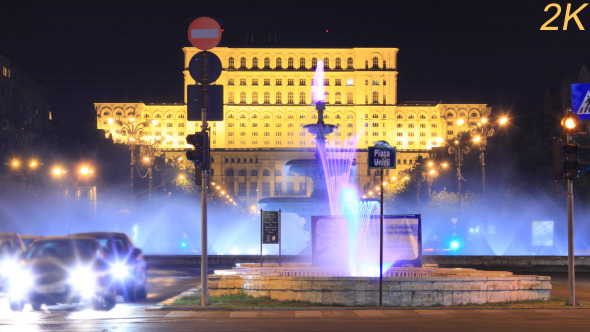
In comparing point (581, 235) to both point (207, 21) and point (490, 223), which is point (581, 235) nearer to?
point (490, 223)

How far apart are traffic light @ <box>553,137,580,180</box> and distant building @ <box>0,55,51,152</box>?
69.9 m

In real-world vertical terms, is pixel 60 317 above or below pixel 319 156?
below

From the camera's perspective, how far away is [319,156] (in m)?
60.9

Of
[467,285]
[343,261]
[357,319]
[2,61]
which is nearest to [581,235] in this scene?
[343,261]

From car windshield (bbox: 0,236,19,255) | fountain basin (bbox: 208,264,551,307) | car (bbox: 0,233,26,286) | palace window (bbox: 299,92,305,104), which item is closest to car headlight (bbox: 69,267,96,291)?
fountain basin (bbox: 208,264,551,307)

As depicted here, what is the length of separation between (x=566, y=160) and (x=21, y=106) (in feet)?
292

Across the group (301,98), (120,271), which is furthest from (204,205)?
(301,98)

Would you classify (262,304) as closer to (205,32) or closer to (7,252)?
(205,32)

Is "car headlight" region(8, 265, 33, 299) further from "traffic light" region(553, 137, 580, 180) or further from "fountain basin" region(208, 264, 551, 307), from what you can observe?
"traffic light" region(553, 137, 580, 180)

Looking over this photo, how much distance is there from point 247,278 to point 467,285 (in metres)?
6.18

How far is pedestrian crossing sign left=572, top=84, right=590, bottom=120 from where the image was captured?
20.0 metres

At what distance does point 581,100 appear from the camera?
20.1 metres

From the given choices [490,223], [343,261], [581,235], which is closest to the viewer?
[343,261]

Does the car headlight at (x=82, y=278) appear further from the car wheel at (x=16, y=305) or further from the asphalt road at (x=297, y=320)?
the car wheel at (x=16, y=305)
